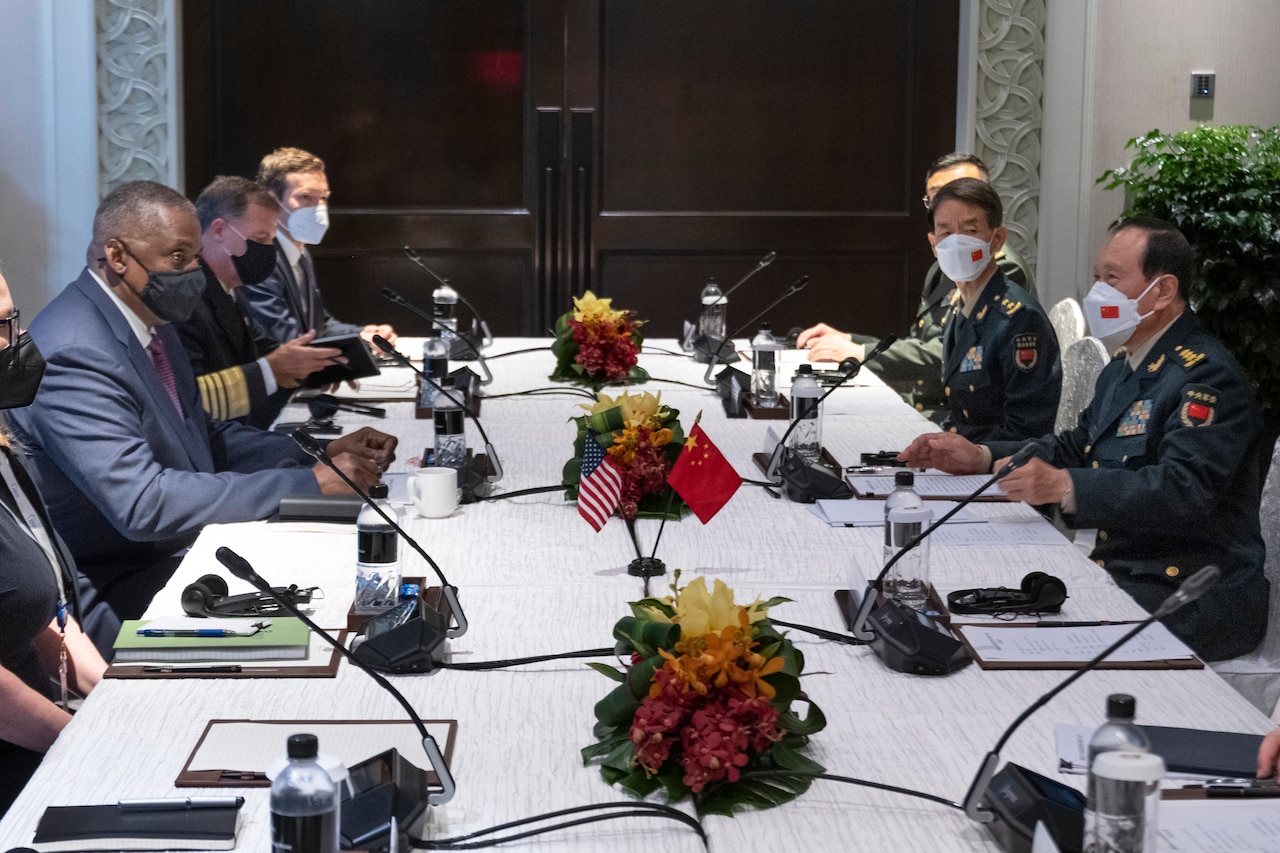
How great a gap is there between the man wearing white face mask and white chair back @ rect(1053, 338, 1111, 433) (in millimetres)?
113

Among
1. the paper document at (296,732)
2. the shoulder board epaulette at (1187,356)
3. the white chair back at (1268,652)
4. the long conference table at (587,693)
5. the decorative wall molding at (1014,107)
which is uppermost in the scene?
the decorative wall molding at (1014,107)

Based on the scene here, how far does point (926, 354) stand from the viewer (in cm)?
472

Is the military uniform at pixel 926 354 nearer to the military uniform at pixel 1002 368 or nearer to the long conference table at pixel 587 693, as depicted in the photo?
the military uniform at pixel 1002 368

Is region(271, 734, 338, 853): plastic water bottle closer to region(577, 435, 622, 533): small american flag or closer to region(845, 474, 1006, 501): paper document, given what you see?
region(577, 435, 622, 533): small american flag

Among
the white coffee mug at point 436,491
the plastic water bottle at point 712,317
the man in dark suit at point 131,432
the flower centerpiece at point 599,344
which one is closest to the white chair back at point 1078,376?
the flower centerpiece at point 599,344

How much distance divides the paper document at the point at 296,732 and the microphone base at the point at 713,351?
9.12 feet

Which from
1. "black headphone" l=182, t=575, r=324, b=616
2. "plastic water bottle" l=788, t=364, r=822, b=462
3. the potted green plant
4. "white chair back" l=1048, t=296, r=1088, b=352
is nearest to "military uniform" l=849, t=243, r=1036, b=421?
"white chair back" l=1048, t=296, r=1088, b=352

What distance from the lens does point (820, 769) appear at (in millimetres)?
1601

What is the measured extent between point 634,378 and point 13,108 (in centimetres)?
306

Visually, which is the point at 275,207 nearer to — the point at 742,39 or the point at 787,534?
the point at 787,534

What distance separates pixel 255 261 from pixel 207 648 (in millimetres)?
2393

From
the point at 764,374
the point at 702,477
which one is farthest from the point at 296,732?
the point at 764,374

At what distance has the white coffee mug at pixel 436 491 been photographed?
277 centimetres

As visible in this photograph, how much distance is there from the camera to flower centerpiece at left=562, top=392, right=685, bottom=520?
2.69 metres
